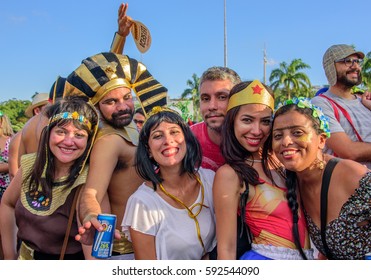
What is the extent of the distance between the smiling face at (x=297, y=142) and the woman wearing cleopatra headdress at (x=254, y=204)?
0.21 m

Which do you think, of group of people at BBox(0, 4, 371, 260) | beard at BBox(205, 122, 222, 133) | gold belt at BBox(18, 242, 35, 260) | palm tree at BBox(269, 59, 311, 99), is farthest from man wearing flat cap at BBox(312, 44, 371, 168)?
palm tree at BBox(269, 59, 311, 99)

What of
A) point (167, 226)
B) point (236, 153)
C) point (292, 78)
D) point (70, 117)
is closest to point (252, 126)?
point (236, 153)

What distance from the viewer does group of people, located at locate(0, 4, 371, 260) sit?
247cm

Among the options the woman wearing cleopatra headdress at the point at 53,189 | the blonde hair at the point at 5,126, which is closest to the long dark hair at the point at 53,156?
the woman wearing cleopatra headdress at the point at 53,189

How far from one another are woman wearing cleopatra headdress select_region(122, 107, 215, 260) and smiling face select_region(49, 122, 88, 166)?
16.8 inches

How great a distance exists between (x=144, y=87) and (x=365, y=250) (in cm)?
208

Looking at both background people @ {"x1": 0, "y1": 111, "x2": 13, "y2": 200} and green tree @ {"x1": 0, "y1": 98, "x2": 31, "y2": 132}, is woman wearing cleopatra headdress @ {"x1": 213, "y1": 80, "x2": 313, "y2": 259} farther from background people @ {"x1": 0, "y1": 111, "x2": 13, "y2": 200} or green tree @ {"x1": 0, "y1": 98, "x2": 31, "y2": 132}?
green tree @ {"x1": 0, "y1": 98, "x2": 31, "y2": 132}

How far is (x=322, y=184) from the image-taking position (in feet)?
8.13

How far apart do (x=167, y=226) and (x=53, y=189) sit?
35.0 inches

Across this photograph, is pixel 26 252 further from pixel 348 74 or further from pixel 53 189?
pixel 348 74
